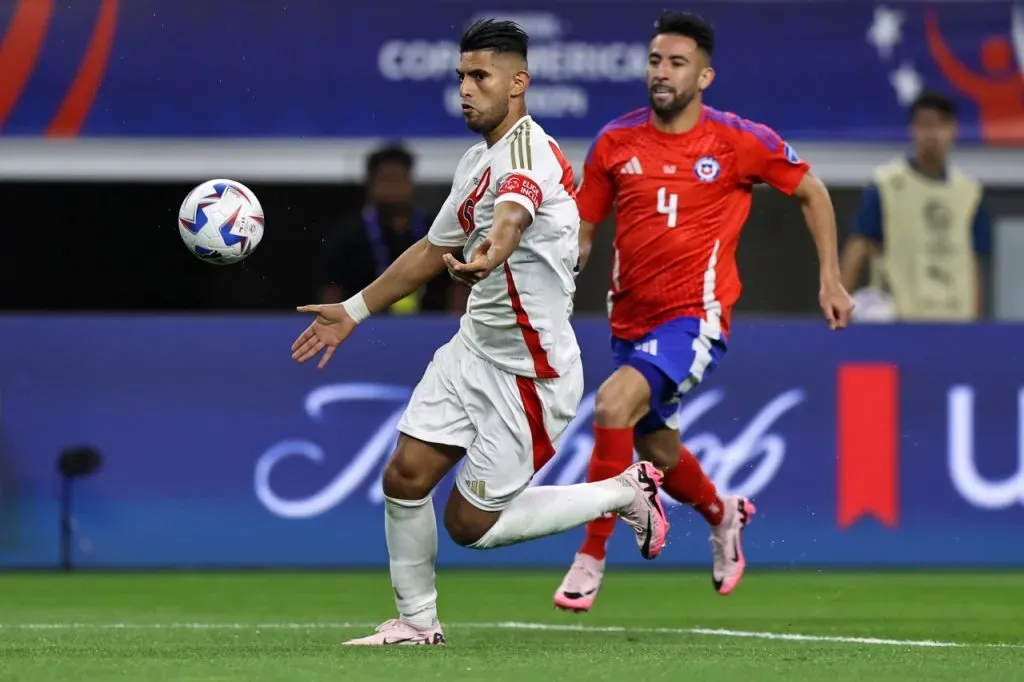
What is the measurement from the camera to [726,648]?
22.9ft

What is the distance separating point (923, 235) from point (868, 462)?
1506mm

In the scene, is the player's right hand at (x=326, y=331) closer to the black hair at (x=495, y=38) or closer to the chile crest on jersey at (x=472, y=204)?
the chile crest on jersey at (x=472, y=204)

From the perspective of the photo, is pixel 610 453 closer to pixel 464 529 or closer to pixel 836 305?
pixel 836 305

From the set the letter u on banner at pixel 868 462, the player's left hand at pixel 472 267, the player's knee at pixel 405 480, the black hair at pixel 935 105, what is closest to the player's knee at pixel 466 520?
the player's knee at pixel 405 480

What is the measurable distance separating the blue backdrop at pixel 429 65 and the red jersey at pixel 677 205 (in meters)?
4.10

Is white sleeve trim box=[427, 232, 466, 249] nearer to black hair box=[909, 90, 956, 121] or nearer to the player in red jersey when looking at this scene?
the player in red jersey

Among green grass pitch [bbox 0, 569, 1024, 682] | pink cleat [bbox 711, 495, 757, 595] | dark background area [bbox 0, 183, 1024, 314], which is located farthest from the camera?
dark background area [bbox 0, 183, 1024, 314]

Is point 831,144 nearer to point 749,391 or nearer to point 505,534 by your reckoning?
point 749,391

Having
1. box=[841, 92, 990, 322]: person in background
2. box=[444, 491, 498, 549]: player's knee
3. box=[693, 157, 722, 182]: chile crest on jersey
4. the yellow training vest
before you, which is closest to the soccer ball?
box=[444, 491, 498, 549]: player's knee

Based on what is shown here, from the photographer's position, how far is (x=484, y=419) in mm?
6941

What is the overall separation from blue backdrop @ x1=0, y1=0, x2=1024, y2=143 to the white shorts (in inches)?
223

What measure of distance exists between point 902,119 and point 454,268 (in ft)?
22.8

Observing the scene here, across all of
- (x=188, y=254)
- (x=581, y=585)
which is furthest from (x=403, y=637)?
(x=188, y=254)

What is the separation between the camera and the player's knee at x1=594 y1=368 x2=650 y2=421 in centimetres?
802
